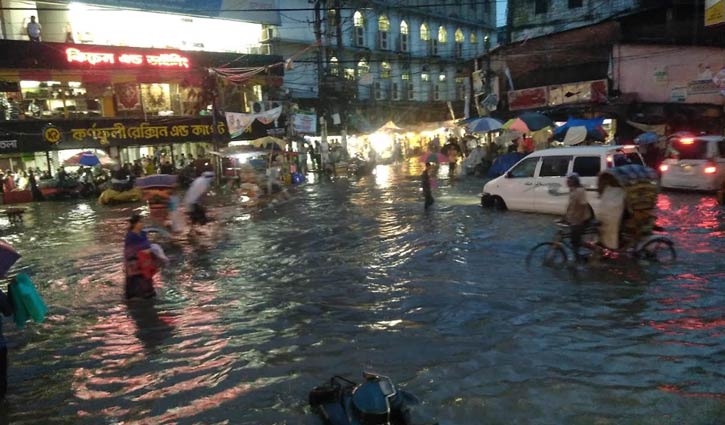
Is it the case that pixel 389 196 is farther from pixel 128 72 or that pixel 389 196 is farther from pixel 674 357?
pixel 128 72

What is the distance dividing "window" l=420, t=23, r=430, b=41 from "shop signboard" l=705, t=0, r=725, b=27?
38.3 metres

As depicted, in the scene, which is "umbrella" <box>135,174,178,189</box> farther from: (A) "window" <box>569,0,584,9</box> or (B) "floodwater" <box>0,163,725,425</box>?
(A) "window" <box>569,0,584,9</box>

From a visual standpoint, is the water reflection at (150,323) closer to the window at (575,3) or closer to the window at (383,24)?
the window at (575,3)

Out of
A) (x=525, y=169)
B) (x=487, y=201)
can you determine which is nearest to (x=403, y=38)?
(x=487, y=201)

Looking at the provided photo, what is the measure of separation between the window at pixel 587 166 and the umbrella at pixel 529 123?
36.2 ft

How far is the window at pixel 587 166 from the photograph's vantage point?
12.3 metres

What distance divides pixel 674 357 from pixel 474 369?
201 cm

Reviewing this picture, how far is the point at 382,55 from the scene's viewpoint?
153 ft

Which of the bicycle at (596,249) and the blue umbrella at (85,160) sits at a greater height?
the blue umbrella at (85,160)

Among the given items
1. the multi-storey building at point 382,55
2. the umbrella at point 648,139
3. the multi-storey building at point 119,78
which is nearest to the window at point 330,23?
the multi-storey building at point 382,55

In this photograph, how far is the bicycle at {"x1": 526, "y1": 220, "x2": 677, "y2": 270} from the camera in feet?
28.7

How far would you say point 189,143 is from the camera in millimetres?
33344

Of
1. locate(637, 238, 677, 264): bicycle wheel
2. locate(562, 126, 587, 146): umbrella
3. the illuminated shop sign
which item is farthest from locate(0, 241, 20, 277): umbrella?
the illuminated shop sign

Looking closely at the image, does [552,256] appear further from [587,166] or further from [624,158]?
[624,158]
